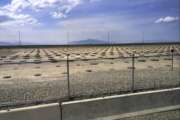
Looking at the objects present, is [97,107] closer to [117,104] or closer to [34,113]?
[117,104]

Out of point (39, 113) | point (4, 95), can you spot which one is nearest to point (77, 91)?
point (4, 95)

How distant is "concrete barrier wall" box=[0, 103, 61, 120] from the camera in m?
7.01

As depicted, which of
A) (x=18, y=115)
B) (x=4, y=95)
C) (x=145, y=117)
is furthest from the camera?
(x=4, y=95)

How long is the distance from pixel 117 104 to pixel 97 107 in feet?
2.01

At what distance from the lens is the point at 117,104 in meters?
8.20

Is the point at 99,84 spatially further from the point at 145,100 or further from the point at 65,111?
the point at 65,111

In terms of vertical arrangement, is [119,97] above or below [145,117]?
above

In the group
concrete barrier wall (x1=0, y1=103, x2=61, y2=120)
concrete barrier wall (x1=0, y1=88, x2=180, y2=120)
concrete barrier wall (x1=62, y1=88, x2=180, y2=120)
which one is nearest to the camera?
concrete barrier wall (x1=0, y1=103, x2=61, y2=120)

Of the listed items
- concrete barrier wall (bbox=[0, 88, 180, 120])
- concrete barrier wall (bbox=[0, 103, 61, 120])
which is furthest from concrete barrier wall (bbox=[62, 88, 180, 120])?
concrete barrier wall (bbox=[0, 103, 61, 120])

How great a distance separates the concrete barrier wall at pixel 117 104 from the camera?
764 cm

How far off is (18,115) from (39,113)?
489 mm

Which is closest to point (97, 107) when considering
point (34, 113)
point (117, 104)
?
point (117, 104)

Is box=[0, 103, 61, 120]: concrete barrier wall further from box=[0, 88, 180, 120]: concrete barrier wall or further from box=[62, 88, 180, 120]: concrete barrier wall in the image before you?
box=[62, 88, 180, 120]: concrete barrier wall

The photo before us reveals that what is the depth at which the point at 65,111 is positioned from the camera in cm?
754
